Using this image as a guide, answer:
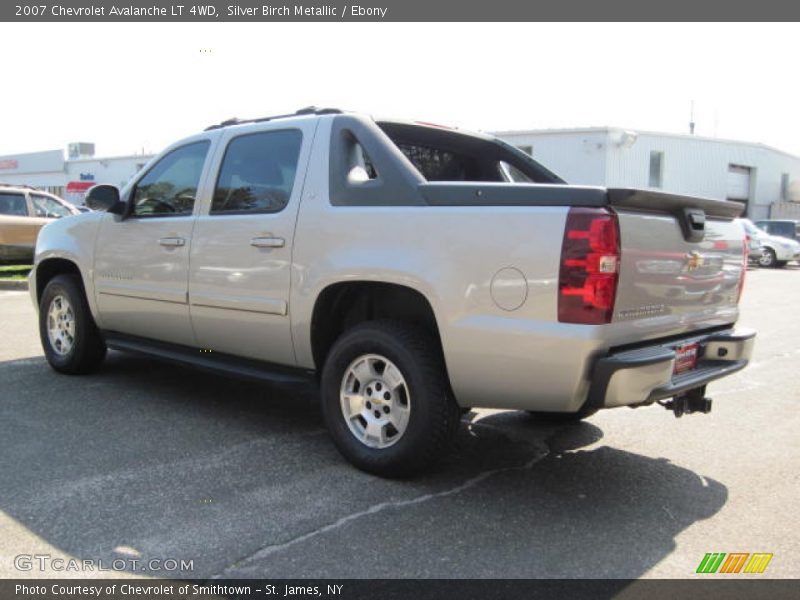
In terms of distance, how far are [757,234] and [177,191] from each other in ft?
80.9

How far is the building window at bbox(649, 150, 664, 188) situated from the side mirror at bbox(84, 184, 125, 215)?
112 feet

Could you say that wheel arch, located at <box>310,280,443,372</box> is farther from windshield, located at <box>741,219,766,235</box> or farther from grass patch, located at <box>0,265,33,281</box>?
windshield, located at <box>741,219,766,235</box>

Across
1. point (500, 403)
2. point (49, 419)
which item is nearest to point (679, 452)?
point (500, 403)

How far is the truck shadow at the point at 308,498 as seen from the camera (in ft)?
9.82

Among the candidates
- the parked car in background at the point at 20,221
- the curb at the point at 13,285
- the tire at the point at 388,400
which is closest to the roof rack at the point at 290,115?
the tire at the point at 388,400

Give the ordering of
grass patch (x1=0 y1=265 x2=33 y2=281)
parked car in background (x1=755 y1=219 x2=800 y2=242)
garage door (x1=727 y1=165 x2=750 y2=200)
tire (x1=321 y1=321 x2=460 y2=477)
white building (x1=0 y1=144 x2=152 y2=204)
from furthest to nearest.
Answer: white building (x1=0 y1=144 x2=152 y2=204) < garage door (x1=727 y1=165 x2=750 y2=200) < parked car in background (x1=755 y1=219 x2=800 y2=242) < grass patch (x1=0 y1=265 x2=33 y2=281) < tire (x1=321 y1=321 x2=460 y2=477)

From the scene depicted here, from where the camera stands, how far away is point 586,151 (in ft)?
108

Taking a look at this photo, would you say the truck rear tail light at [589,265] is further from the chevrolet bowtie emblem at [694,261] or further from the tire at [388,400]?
the tire at [388,400]

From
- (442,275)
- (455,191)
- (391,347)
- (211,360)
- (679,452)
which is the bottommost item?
(679,452)

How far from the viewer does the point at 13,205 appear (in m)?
15.2

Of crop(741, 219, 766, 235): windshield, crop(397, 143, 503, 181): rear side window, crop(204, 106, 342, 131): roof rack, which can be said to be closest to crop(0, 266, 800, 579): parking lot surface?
crop(397, 143, 503, 181): rear side window

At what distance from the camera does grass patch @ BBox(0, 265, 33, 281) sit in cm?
1281

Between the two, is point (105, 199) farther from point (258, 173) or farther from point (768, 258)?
point (768, 258)

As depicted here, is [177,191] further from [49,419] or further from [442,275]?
[442,275]
